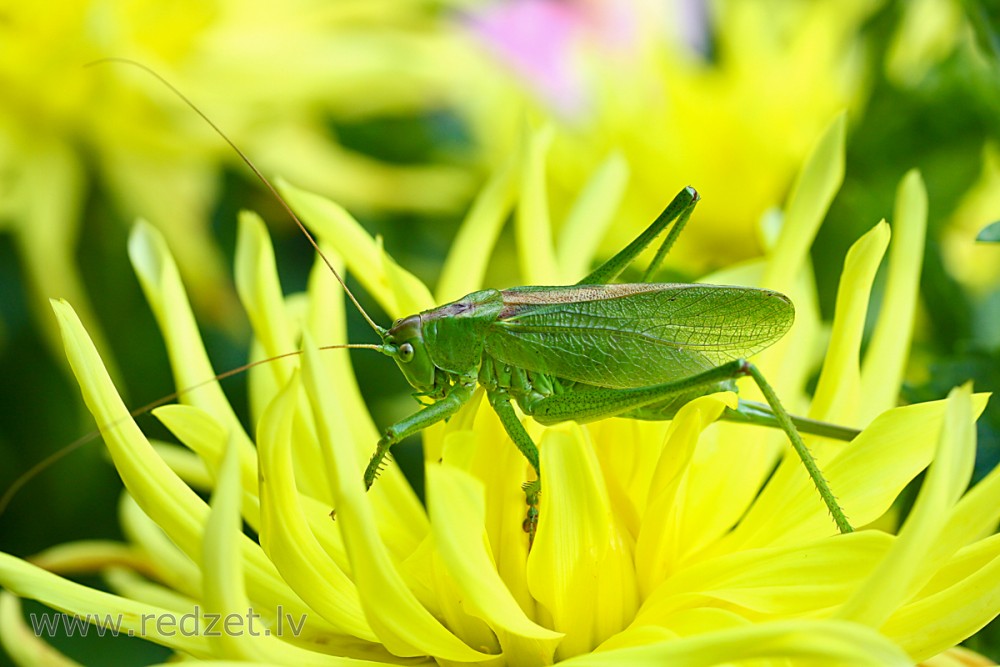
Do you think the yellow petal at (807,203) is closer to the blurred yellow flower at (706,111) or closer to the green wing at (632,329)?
the green wing at (632,329)

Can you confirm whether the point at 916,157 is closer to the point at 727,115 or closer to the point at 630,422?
the point at 727,115

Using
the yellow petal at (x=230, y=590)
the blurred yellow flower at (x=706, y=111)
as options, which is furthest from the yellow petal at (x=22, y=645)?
the blurred yellow flower at (x=706, y=111)

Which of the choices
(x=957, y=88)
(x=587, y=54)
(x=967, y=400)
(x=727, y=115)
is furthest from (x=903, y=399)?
(x=587, y=54)

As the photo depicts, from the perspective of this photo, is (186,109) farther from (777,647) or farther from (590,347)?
(777,647)

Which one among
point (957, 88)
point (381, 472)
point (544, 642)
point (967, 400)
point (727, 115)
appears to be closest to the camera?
point (967, 400)

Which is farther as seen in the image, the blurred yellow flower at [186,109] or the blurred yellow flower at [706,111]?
the blurred yellow flower at [706,111]

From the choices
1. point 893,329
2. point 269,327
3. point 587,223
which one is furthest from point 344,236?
point 893,329

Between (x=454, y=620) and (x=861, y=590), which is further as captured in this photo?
(x=454, y=620)
